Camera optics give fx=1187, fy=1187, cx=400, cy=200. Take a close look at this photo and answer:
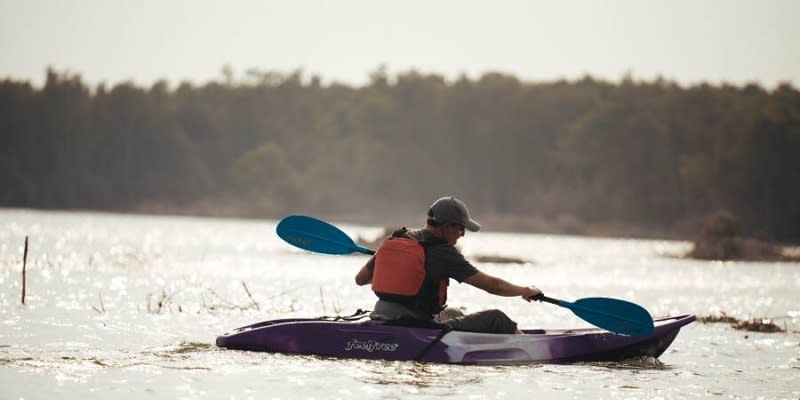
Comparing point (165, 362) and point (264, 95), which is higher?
point (264, 95)

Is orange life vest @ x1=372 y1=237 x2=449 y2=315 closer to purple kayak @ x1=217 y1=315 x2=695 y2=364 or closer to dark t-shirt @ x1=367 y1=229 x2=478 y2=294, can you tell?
dark t-shirt @ x1=367 y1=229 x2=478 y2=294

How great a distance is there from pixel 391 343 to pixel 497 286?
1026mm

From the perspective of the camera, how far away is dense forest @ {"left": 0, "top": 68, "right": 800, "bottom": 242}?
275 ft

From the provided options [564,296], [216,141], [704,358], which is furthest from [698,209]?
[704,358]

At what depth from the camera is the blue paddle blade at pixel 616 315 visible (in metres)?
10.8

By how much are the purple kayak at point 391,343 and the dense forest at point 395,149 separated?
69.4m

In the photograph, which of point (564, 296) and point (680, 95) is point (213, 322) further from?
point (680, 95)

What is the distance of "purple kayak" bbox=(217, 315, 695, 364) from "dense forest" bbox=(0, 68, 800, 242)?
69.4 meters

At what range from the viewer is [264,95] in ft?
346

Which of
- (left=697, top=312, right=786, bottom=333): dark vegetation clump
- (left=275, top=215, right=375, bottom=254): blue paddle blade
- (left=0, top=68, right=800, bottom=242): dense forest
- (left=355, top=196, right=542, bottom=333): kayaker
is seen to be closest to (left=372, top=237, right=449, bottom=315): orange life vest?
(left=355, top=196, right=542, bottom=333): kayaker

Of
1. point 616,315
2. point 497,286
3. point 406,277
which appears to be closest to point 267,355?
point 406,277

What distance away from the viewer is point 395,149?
96.2 metres

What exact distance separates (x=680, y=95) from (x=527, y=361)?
77811 mm

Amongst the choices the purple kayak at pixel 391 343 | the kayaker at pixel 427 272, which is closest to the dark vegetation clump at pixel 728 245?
the purple kayak at pixel 391 343
